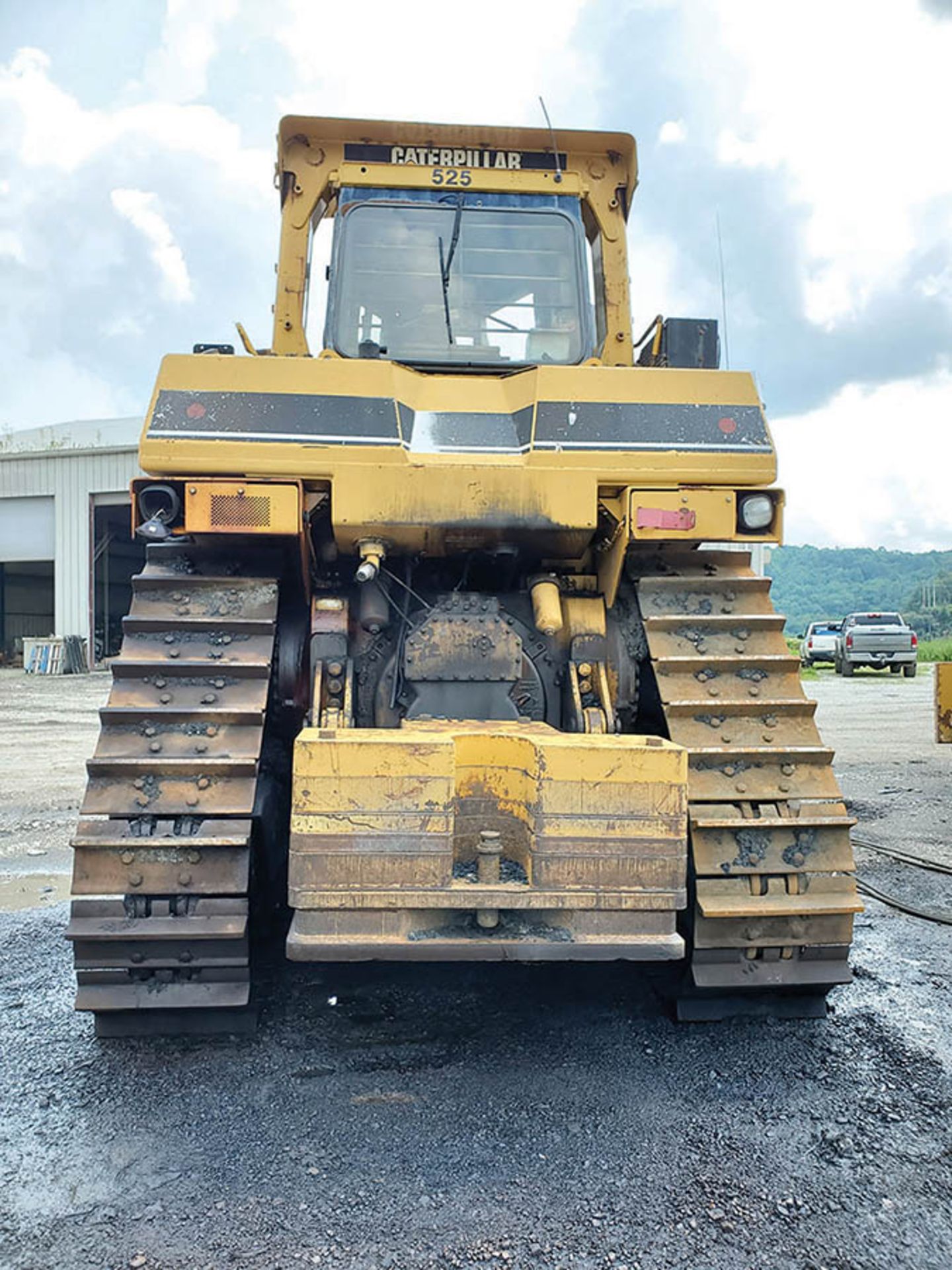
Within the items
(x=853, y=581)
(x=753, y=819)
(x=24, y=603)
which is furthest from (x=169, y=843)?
(x=853, y=581)

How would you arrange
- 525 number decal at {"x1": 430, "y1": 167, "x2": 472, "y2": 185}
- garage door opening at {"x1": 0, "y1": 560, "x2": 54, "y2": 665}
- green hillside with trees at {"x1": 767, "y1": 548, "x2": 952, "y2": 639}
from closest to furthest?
525 number decal at {"x1": 430, "y1": 167, "x2": 472, "y2": 185}
garage door opening at {"x1": 0, "y1": 560, "x2": 54, "y2": 665}
green hillside with trees at {"x1": 767, "y1": 548, "x2": 952, "y2": 639}

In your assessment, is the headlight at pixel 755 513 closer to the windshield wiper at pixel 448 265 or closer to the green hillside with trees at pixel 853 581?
the windshield wiper at pixel 448 265

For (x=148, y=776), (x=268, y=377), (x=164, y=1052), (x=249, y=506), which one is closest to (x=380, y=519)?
(x=249, y=506)

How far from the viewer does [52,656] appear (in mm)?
25922

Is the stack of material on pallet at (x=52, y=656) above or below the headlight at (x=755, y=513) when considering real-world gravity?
below

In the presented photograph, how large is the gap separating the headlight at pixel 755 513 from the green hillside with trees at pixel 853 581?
98600mm

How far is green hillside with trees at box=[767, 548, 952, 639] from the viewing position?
4203 inches

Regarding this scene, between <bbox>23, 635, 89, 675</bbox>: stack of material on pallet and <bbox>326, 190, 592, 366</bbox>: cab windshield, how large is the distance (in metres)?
23.7

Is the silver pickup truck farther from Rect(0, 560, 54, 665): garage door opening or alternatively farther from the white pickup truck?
Rect(0, 560, 54, 665): garage door opening

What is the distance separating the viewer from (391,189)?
4.78 m

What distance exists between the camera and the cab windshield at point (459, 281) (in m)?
4.59

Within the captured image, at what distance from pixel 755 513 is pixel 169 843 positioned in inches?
93.5

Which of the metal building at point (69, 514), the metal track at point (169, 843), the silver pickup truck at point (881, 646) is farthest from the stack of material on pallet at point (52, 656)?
the metal track at point (169, 843)

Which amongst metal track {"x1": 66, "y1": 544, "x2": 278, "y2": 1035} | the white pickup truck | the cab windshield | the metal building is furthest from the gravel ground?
the white pickup truck
